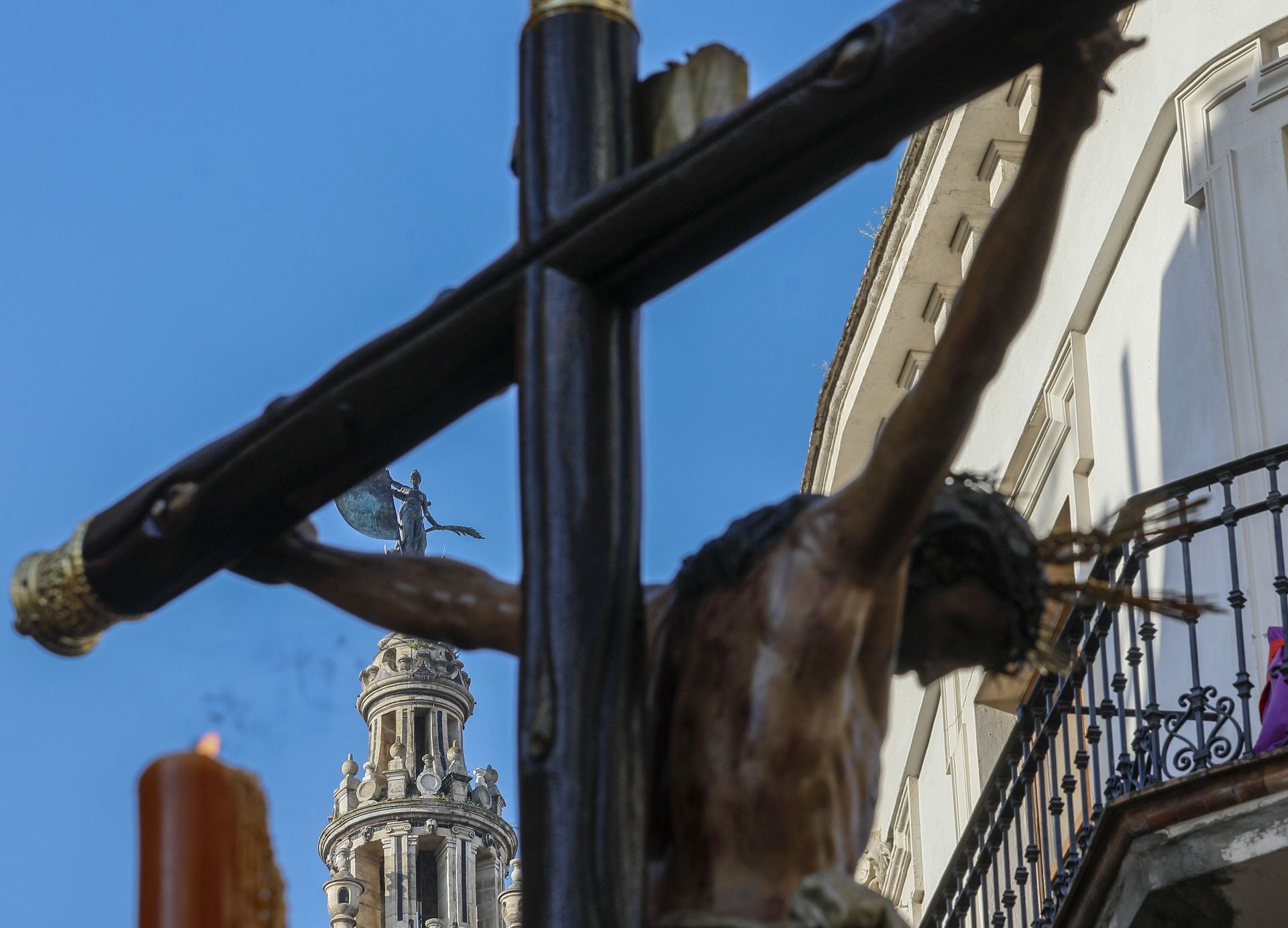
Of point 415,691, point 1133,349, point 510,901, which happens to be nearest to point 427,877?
point 510,901

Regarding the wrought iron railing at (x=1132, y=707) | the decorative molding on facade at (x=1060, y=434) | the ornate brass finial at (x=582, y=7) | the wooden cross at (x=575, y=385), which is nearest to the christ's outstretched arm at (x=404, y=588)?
the wooden cross at (x=575, y=385)

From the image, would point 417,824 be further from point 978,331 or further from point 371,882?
point 978,331

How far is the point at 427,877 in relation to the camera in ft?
170

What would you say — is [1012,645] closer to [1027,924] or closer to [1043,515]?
[1027,924]

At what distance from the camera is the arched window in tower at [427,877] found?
51281 millimetres

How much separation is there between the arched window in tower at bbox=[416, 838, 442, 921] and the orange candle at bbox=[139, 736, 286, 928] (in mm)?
48677

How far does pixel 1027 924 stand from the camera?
1328 cm

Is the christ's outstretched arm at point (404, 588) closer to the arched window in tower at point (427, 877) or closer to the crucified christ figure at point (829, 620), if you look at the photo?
the crucified christ figure at point (829, 620)

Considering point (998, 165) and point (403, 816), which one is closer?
point (998, 165)

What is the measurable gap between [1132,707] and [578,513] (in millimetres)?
11191

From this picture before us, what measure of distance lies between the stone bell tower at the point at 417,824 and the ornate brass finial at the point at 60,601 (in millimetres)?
46082

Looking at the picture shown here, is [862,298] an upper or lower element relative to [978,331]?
upper

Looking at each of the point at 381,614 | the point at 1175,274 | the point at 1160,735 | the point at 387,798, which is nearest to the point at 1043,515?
the point at 1175,274

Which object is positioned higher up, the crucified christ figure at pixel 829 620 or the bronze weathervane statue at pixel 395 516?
the bronze weathervane statue at pixel 395 516
